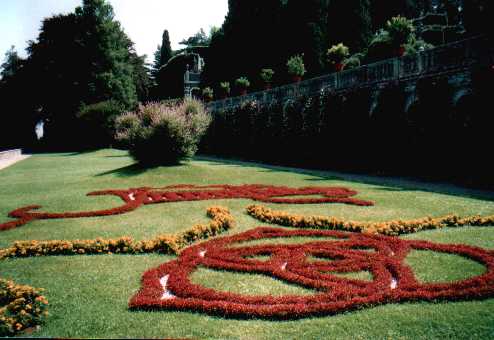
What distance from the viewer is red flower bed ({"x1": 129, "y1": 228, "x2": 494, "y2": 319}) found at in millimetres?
4387

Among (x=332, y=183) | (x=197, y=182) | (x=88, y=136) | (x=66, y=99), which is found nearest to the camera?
(x=332, y=183)

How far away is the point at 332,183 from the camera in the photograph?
13664mm

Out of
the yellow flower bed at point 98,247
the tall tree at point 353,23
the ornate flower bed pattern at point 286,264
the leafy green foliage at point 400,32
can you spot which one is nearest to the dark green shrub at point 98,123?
the tall tree at point 353,23

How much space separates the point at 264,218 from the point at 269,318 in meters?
4.40

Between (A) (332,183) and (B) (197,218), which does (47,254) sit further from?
(A) (332,183)

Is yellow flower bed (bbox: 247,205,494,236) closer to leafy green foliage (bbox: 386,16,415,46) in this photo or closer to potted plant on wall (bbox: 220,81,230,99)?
leafy green foliage (bbox: 386,16,415,46)

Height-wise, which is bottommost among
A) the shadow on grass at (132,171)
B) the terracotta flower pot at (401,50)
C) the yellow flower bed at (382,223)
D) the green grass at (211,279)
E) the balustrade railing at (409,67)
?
the green grass at (211,279)

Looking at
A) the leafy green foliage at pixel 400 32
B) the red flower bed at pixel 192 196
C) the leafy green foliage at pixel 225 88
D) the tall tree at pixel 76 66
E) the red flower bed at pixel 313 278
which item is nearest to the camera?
the red flower bed at pixel 313 278

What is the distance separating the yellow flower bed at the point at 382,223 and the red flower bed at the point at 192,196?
2.08 m

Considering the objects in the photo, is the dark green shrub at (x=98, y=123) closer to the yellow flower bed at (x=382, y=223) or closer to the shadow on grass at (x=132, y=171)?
the shadow on grass at (x=132, y=171)

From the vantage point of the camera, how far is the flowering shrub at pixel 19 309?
13.0 feet

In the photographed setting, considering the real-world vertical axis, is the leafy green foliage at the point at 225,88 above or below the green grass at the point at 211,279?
above

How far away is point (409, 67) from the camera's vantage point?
51.5 ft

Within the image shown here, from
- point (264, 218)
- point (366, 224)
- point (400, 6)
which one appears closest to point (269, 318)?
point (366, 224)
